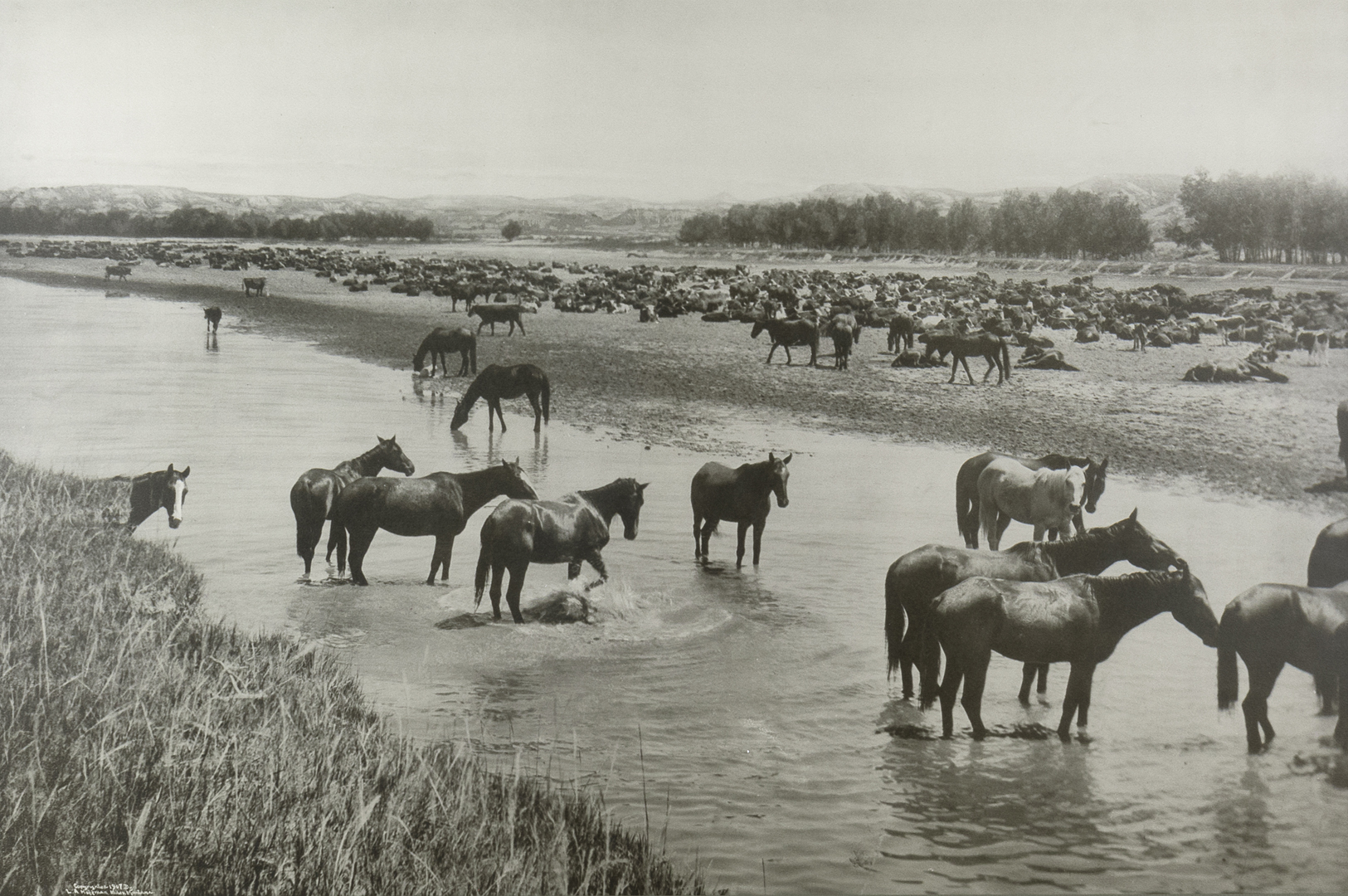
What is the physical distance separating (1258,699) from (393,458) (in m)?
7.83

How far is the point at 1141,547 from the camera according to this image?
7.72m

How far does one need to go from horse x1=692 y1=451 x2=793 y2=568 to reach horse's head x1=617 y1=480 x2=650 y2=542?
97 cm

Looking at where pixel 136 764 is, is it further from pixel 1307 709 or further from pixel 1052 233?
pixel 1052 233

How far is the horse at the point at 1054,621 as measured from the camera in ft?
22.5

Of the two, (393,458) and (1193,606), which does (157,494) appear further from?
(1193,606)

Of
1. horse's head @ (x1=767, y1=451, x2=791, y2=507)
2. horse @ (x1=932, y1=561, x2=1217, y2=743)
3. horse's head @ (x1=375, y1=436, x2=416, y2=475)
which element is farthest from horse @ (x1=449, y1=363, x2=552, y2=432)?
horse @ (x1=932, y1=561, x2=1217, y2=743)

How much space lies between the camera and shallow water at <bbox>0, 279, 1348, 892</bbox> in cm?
589

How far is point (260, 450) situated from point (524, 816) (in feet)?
28.2

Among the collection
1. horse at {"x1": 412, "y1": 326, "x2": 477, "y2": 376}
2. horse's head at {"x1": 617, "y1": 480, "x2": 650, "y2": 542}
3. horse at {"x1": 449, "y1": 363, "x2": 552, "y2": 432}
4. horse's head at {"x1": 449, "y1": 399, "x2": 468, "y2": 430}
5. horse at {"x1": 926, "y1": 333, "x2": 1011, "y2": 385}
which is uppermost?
horse at {"x1": 926, "y1": 333, "x2": 1011, "y2": 385}

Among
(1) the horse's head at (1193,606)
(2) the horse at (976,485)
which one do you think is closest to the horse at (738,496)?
(2) the horse at (976,485)

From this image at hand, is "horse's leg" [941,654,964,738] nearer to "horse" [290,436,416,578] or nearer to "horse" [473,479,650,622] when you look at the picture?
"horse" [473,479,650,622]

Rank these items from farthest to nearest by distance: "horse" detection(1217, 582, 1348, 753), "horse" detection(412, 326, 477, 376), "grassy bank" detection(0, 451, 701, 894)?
"horse" detection(412, 326, 477, 376) → "horse" detection(1217, 582, 1348, 753) → "grassy bank" detection(0, 451, 701, 894)

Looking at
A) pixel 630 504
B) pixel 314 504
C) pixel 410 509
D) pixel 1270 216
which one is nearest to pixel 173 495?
pixel 314 504

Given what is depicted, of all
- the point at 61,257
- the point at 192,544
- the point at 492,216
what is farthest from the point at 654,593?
the point at 61,257
